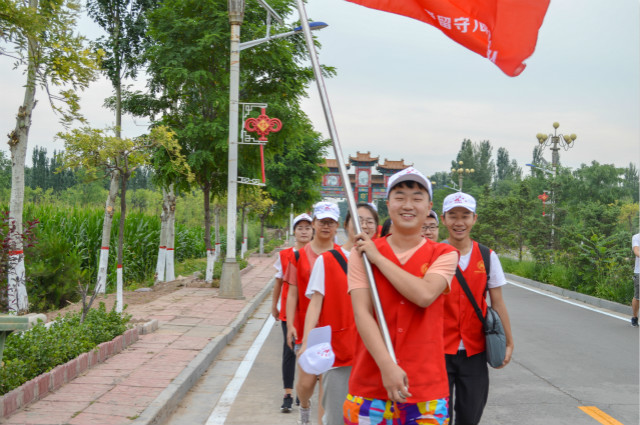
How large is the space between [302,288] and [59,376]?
8.53 ft

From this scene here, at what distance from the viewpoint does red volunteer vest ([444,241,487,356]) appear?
4.20 m

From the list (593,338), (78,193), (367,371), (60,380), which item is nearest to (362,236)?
(367,371)

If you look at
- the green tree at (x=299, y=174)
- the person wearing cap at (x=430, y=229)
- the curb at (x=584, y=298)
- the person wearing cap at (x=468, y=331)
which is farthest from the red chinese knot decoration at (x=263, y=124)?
the green tree at (x=299, y=174)

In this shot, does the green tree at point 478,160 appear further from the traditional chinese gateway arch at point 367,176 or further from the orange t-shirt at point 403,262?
the orange t-shirt at point 403,262

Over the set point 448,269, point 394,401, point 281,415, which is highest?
point 448,269

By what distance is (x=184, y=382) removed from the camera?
6.92 metres

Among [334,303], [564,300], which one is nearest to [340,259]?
[334,303]

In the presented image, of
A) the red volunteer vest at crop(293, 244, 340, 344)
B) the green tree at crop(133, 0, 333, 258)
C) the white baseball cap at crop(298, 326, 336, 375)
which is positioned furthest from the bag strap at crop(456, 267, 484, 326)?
the green tree at crop(133, 0, 333, 258)

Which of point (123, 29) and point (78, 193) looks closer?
point (123, 29)

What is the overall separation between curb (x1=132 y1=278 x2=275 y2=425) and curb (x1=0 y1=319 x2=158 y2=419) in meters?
0.96

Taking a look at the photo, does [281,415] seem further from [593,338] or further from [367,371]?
[593,338]

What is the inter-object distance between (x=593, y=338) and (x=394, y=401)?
353 inches

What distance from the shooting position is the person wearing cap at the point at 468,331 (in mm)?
4207

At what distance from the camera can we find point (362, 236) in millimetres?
2957
